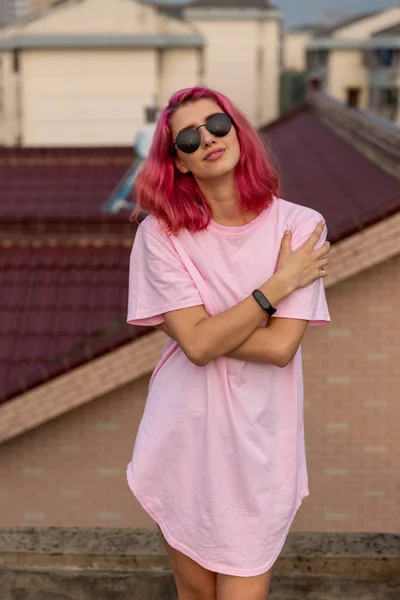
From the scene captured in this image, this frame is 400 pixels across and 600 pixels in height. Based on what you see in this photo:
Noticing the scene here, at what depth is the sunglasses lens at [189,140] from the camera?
3375 mm

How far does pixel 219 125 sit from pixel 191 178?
0.83 ft

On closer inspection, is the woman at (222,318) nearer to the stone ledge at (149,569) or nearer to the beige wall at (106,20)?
the stone ledge at (149,569)

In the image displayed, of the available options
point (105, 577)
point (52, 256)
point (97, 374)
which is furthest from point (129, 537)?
point (52, 256)

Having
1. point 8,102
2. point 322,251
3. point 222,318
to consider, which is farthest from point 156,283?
point 8,102

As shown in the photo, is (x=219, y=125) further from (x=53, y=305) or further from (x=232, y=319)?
(x=53, y=305)

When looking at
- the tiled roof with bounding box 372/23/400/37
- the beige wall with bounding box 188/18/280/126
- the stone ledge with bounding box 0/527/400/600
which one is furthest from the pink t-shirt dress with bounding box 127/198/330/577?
the tiled roof with bounding box 372/23/400/37

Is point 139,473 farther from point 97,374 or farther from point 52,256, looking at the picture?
point 52,256

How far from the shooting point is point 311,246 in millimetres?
3359

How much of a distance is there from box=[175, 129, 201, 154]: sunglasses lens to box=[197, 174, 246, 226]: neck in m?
0.15

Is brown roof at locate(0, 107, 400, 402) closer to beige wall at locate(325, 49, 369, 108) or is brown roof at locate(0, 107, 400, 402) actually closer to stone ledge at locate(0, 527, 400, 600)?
stone ledge at locate(0, 527, 400, 600)

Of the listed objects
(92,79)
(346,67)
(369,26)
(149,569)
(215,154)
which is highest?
(215,154)

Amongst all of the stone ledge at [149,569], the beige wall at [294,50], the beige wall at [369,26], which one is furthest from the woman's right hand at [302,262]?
the beige wall at [294,50]

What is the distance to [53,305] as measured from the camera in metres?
11.2

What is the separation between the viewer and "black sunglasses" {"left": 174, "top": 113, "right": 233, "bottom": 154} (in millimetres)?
3377
